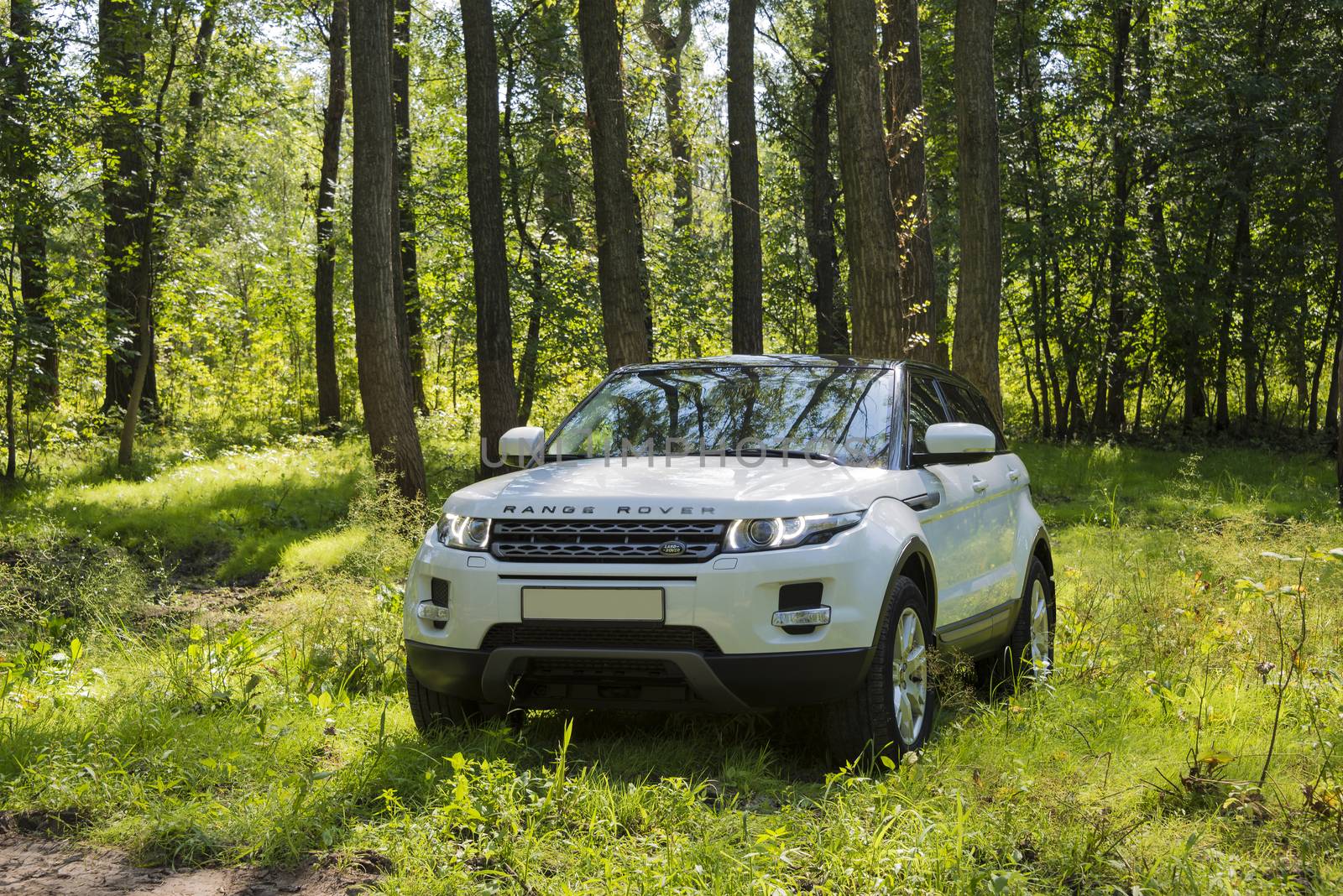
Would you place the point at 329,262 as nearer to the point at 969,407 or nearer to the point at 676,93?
the point at 676,93

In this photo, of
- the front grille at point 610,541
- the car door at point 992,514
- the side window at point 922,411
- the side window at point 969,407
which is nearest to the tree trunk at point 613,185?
the side window at point 969,407

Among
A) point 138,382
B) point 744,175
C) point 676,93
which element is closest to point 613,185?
point 744,175

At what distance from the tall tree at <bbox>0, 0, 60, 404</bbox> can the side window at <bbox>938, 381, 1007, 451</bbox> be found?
11.2 meters

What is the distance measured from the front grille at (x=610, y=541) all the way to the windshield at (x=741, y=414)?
946 millimetres

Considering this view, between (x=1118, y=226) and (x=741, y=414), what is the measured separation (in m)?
17.7

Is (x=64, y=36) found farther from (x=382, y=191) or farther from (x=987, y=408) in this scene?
(x=987, y=408)

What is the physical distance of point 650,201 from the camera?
18.2 m

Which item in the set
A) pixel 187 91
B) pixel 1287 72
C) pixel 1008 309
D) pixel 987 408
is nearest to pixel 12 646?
pixel 987 408

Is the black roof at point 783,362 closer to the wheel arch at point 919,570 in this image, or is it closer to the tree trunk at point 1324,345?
the wheel arch at point 919,570

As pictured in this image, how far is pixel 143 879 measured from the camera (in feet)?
12.5

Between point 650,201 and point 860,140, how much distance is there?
8756mm

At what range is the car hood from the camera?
4.38 m

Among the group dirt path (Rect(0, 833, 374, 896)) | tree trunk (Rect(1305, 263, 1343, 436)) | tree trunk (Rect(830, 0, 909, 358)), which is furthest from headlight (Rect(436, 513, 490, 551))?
tree trunk (Rect(1305, 263, 1343, 436))

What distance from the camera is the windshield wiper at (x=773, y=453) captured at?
5.09 meters
